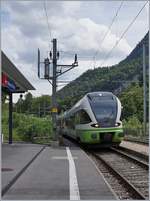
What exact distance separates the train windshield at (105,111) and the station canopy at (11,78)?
4.30 m

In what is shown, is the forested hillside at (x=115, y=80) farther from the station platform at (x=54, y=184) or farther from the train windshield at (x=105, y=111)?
the station platform at (x=54, y=184)

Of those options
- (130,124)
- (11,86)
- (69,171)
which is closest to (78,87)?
(130,124)

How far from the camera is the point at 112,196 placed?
33.0 ft

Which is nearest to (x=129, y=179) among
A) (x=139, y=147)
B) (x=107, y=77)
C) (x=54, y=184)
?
(x=54, y=184)

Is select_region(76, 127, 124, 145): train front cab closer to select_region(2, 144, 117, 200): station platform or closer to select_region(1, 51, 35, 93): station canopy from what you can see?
select_region(1, 51, 35, 93): station canopy

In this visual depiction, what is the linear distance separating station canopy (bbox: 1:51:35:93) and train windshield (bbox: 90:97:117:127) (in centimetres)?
430

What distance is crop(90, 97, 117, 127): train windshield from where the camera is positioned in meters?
27.0

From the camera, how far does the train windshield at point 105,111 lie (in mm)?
27047

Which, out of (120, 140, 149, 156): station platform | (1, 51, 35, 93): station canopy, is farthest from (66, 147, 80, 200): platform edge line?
(120, 140, 149, 156): station platform

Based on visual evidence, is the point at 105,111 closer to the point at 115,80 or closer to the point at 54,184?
the point at 54,184

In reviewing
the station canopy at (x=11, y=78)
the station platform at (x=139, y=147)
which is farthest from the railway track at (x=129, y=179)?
the station canopy at (x=11, y=78)

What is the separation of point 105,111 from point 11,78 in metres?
5.93

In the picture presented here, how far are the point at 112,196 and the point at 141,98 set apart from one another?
59473 millimetres

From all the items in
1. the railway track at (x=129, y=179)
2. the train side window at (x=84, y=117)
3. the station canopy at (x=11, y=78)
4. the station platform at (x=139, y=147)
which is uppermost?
the station canopy at (x=11, y=78)
